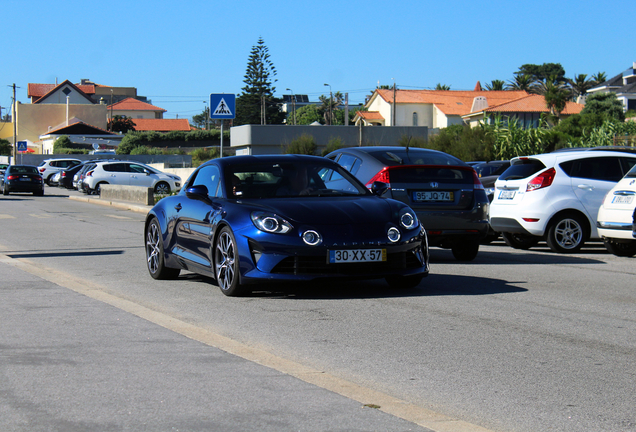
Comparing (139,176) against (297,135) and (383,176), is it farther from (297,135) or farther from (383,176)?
(383,176)

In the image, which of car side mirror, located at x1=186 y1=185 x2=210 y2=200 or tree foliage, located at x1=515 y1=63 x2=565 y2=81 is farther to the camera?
tree foliage, located at x1=515 y1=63 x2=565 y2=81

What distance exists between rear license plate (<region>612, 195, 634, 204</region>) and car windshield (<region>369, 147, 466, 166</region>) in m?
2.34

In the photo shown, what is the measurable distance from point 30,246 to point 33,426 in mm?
10558

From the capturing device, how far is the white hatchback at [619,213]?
11570 mm

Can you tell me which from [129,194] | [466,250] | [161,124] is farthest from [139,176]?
[161,124]

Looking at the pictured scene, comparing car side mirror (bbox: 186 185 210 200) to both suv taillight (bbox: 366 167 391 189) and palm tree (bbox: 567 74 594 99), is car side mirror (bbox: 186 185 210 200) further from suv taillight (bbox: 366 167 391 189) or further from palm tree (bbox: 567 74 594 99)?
palm tree (bbox: 567 74 594 99)

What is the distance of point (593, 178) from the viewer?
1305 cm

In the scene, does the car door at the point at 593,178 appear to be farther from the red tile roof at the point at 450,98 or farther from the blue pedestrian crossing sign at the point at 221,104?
the red tile roof at the point at 450,98

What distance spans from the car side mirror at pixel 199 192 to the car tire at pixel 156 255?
1.03 m

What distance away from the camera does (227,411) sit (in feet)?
13.6

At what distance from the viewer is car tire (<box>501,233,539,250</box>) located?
548 inches

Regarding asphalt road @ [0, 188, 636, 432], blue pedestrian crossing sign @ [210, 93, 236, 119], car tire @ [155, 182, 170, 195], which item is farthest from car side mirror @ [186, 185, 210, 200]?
car tire @ [155, 182, 170, 195]

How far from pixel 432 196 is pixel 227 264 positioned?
3.86m

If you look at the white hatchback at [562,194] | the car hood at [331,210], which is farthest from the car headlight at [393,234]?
the white hatchback at [562,194]
